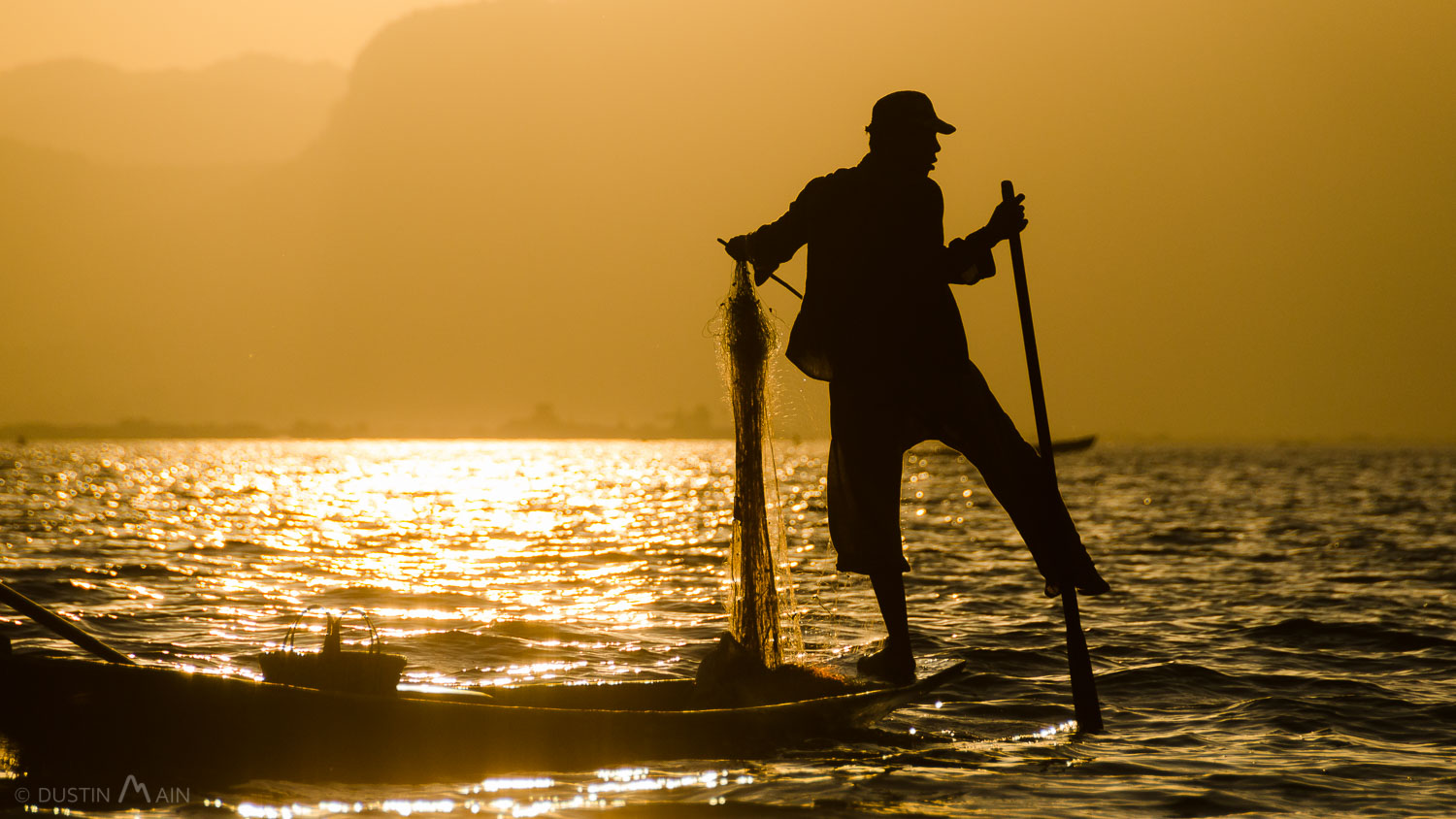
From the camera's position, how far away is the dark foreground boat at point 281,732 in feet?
17.4

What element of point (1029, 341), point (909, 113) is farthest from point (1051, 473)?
point (909, 113)

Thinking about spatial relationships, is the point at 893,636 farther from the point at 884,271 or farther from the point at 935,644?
the point at 935,644

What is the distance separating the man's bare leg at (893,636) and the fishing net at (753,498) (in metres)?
0.52

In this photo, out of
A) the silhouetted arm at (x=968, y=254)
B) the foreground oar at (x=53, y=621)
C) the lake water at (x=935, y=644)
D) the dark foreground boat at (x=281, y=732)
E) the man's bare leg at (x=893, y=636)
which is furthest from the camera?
the man's bare leg at (x=893, y=636)

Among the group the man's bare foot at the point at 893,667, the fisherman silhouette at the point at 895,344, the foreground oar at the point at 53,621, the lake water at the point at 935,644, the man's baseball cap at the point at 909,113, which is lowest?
the lake water at the point at 935,644

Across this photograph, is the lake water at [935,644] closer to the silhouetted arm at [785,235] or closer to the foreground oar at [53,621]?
the foreground oar at [53,621]

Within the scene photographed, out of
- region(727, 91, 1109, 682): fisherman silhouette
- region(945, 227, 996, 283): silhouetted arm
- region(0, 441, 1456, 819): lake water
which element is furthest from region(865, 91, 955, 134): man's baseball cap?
region(0, 441, 1456, 819): lake water

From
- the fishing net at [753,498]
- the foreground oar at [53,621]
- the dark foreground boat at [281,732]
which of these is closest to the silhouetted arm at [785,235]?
the fishing net at [753,498]

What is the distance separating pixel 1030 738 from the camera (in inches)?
296

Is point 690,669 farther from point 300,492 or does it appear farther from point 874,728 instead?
point 300,492

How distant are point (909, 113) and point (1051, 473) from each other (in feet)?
7.38

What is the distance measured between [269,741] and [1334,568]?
19328mm

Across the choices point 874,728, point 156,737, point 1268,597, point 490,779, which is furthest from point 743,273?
point 1268,597

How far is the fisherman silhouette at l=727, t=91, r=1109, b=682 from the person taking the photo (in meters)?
7.41
